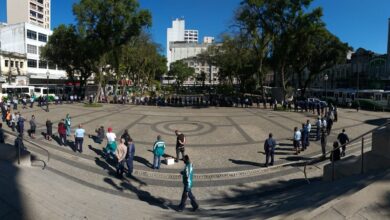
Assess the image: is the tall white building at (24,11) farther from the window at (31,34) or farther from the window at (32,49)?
the window at (32,49)

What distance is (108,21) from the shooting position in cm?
3481

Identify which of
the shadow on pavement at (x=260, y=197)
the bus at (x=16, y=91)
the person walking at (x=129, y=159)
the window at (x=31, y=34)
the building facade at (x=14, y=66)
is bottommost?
the shadow on pavement at (x=260, y=197)

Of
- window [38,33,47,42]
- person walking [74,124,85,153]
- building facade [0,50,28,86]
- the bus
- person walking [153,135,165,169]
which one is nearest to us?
person walking [153,135,165,169]

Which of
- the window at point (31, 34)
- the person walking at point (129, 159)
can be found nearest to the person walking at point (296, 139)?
the person walking at point (129, 159)

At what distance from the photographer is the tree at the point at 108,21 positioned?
33500 mm

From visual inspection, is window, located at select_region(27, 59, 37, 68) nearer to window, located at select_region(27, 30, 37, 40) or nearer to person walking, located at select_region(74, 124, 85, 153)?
window, located at select_region(27, 30, 37, 40)

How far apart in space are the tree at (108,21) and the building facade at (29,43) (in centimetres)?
2754

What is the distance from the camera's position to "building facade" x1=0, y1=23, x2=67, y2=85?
58509mm

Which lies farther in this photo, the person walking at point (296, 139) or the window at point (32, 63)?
the window at point (32, 63)

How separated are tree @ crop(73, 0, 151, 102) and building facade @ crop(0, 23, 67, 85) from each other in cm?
2754

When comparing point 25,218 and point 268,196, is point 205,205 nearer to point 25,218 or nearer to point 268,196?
point 268,196

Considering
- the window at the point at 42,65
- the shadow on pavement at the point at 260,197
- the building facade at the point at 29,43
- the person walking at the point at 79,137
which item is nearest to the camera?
the shadow on pavement at the point at 260,197

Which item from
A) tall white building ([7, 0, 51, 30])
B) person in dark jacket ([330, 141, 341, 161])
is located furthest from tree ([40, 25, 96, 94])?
tall white building ([7, 0, 51, 30])

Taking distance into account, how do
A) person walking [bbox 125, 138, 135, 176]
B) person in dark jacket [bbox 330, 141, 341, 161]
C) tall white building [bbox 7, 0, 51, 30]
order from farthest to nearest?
tall white building [bbox 7, 0, 51, 30]
person walking [bbox 125, 138, 135, 176]
person in dark jacket [bbox 330, 141, 341, 161]
